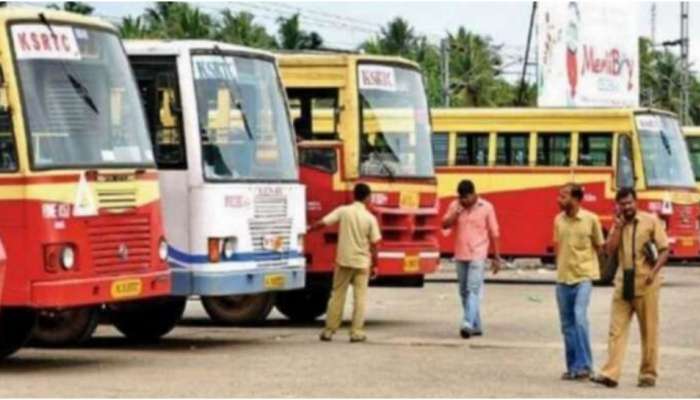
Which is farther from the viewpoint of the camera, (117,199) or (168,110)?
(168,110)

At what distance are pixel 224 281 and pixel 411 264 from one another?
4.81 metres

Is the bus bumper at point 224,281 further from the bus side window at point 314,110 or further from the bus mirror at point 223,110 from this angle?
the bus side window at point 314,110

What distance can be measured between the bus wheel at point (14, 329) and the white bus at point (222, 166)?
2.31 metres

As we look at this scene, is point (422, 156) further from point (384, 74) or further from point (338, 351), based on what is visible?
point (338, 351)

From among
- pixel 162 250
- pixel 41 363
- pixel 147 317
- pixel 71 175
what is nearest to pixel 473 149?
pixel 147 317

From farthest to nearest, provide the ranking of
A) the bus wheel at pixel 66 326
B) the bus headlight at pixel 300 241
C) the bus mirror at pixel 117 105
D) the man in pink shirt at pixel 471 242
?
1. the man in pink shirt at pixel 471 242
2. the bus headlight at pixel 300 241
3. the bus wheel at pixel 66 326
4. the bus mirror at pixel 117 105

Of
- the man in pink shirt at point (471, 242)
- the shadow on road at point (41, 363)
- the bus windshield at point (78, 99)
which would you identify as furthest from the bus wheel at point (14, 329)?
the man in pink shirt at point (471, 242)

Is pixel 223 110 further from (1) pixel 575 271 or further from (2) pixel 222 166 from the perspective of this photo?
(1) pixel 575 271

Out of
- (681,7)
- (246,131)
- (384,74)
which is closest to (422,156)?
(384,74)

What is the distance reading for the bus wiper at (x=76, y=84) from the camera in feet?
60.8

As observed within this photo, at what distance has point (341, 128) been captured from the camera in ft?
81.4

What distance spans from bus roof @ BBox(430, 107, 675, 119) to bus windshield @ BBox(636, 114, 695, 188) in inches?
8.5

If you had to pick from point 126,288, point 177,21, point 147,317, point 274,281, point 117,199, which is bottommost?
point 147,317

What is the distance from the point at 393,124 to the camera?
25281 millimetres
